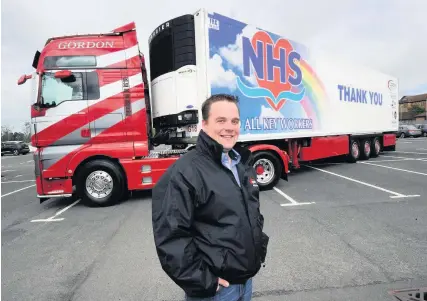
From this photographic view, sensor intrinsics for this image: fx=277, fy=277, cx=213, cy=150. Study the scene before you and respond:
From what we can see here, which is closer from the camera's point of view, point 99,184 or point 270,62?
point 99,184

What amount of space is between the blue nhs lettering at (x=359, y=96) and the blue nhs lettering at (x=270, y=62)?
2588 millimetres

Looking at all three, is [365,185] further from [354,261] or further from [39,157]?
[39,157]

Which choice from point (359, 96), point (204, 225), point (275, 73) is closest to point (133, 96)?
point (275, 73)

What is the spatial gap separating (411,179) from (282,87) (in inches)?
175

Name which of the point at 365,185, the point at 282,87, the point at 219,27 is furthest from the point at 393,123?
the point at 219,27

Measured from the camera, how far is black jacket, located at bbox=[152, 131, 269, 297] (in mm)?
1279

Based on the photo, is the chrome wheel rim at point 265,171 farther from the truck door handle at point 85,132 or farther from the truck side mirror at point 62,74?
the truck side mirror at point 62,74

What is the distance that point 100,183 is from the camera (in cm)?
602

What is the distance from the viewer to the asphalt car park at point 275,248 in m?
2.77

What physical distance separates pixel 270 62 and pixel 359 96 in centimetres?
527

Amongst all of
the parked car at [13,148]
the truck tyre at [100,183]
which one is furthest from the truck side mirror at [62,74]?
the parked car at [13,148]

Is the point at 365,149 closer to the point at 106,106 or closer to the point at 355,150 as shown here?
the point at 355,150

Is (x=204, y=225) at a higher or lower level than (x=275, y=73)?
lower

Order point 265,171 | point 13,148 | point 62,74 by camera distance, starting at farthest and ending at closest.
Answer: point 13,148 → point 265,171 → point 62,74
